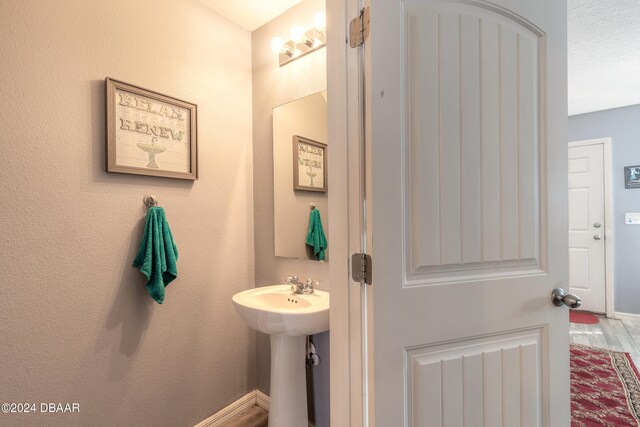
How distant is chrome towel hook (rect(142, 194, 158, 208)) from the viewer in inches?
59.4

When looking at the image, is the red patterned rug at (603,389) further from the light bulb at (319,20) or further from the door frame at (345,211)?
the light bulb at (319,20)

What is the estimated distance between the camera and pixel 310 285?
1685 millimetres

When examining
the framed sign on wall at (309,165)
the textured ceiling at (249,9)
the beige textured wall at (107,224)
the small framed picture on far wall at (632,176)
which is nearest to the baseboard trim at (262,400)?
the beige textured wall at (107,224)

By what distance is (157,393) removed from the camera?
153 cm

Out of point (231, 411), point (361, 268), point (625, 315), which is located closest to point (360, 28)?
point (361, 268)

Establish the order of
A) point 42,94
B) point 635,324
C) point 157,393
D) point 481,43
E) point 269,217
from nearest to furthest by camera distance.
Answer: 1. point 481,43
2. point 42,94
3. point 157,393
4. point 269,217
5. point 635,324

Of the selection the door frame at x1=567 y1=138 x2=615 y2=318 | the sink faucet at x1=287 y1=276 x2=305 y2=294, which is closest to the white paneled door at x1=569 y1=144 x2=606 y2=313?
the door frame at x1=567 y1=138 x2=615 y2=318

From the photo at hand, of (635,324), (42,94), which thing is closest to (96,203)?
(42,94)

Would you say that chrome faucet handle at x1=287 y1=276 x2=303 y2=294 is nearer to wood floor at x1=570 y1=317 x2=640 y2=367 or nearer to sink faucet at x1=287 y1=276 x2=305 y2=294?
sink faucet at x1=287 y1=276 x2=305 y2=294

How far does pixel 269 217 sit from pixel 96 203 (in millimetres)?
891

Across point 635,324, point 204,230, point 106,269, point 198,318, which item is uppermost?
point 204,230

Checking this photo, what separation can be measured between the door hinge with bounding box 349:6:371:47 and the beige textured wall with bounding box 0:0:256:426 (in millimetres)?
1150

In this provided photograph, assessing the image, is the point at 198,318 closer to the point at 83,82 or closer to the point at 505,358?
the point at 83,82

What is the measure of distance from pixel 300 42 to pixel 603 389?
3014 mm
